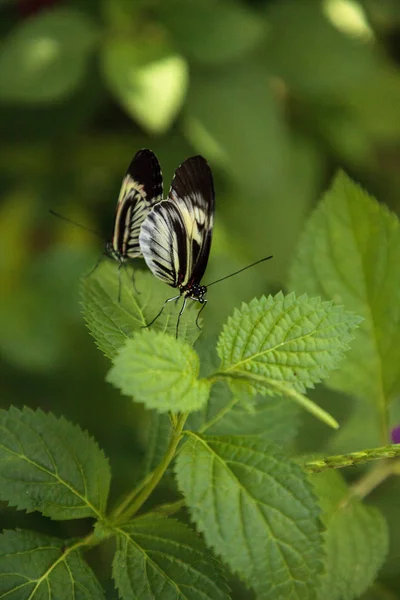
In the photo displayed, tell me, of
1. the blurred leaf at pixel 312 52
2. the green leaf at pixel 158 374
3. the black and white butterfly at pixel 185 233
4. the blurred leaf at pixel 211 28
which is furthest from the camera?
the blurred leaf at pixel 312 52

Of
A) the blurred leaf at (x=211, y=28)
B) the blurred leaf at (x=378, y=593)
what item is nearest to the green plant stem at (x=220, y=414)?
the blurred leaf at (x=378, y=593)

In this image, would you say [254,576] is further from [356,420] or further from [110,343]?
[356,420]

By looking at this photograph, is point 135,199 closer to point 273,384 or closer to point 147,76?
point 273,384

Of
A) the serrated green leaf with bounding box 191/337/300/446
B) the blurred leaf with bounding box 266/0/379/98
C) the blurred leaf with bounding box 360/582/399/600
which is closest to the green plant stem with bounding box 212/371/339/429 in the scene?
the serrated green leaf with bounding box 191/337/300/446

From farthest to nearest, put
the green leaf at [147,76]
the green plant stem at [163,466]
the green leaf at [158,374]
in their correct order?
the green leaf at [147,76] < the green plant stem at [163,466] < the green leaf at [158,374]

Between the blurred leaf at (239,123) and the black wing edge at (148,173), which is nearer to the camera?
the black wing edge at (148,173)

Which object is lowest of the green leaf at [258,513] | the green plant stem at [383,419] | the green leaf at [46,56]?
the green leaf at [46,56]

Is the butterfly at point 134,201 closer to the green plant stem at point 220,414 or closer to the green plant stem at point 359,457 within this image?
the green plant stem at point 220,414

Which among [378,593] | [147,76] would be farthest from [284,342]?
[147,76]

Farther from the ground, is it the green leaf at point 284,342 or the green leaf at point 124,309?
the green leaf at point 284,342
